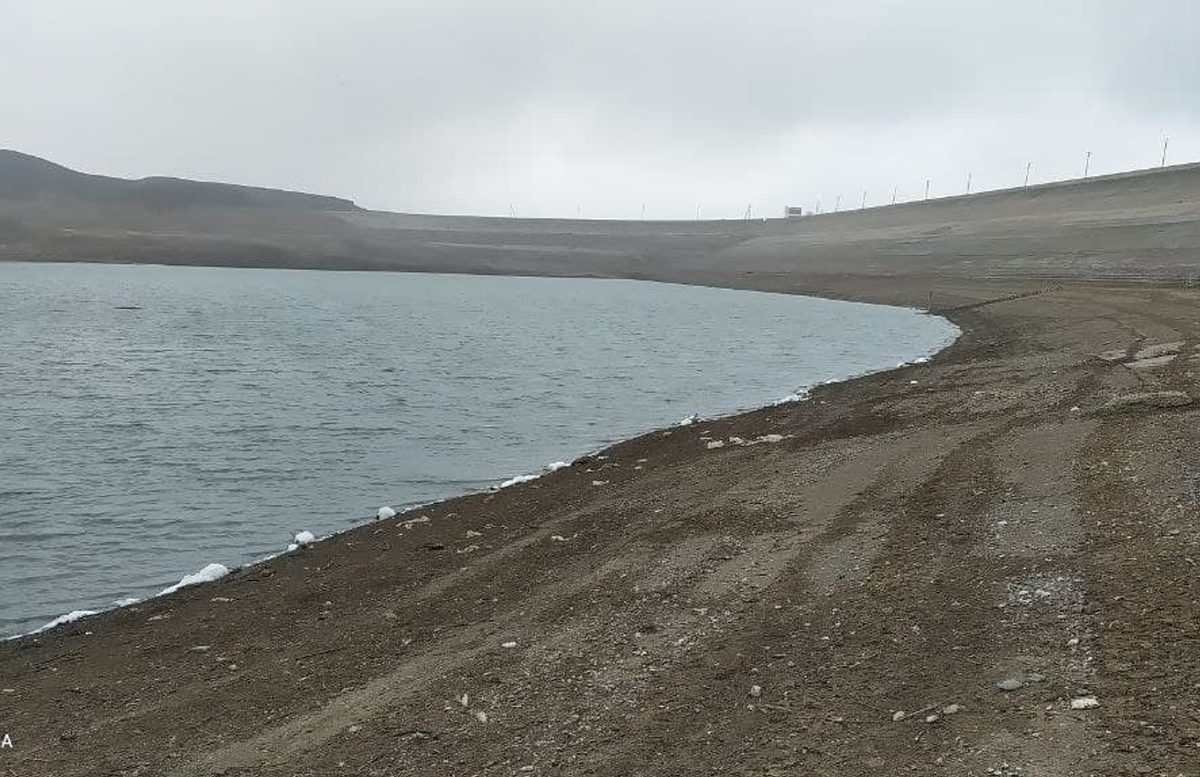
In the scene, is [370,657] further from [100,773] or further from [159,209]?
[159,209]

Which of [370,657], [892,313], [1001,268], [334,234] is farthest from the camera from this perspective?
[334,234]

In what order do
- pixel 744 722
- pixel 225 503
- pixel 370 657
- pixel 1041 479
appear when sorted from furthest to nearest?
pixel 225 503, pixel 1041 479, pixel 370 657, pixel 744 722

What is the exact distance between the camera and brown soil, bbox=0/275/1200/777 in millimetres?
4816

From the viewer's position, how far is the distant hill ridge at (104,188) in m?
140

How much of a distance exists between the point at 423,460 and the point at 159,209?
142516 millimetres

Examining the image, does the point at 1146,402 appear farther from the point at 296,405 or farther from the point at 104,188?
the point at 104,188

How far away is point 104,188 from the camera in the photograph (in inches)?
5709

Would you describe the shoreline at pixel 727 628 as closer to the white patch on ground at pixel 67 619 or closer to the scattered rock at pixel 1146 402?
the scattered rock at pixel 1146 402

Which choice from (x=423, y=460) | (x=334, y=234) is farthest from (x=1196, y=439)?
(x=334, y=234)

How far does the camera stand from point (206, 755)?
18.1 ft

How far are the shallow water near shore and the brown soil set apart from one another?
2205 mm

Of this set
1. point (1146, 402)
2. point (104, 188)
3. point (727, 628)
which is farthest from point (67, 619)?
point (104, 188)

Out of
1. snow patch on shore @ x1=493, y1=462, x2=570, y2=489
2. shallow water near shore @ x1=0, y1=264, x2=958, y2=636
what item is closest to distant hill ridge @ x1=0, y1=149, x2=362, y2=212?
shallow water near shore @ x1=0, y1=264, x2=958, y2=636

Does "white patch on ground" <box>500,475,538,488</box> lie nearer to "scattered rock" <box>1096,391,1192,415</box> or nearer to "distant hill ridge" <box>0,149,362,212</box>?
"scattered rock" <box>1096,391,1192,415</box>
